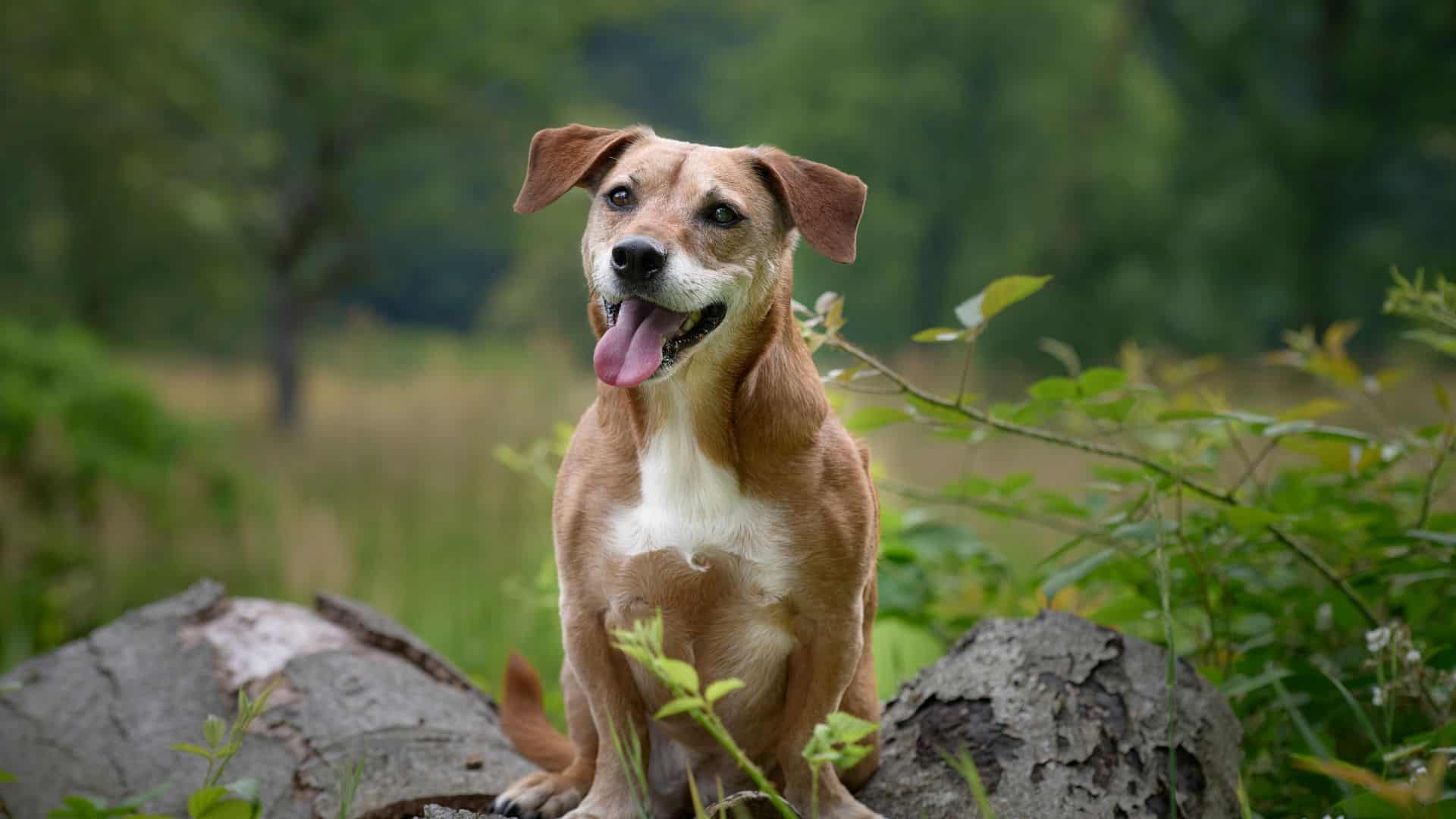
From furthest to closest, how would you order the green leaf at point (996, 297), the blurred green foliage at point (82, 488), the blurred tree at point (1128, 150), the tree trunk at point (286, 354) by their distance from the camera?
the tree trunk at point (286, 354), the blurred tree at point (1128, 150), the blurred green foliage at point (82, 488), the green leaf at point (996, 297)

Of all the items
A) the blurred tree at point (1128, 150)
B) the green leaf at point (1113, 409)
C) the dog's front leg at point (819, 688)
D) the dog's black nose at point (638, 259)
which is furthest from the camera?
the blurred tree at point (1128, 150)

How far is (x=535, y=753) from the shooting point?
107 inches

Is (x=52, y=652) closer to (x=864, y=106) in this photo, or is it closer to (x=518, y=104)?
(x=518, y=104)

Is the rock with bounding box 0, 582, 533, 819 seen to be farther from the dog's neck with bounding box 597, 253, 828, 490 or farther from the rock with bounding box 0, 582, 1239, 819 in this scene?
the dog's neck with bounding box 597, 253, 828, 490

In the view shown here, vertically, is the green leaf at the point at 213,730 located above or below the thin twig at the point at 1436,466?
below

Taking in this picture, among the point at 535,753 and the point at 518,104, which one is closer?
the point at 535,753

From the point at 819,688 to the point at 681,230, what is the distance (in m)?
0.86

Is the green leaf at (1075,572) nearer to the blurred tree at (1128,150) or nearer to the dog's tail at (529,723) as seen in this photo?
the dog's tail at (529,723)

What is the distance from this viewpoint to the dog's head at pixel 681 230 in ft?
6.35

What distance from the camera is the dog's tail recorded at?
271cm

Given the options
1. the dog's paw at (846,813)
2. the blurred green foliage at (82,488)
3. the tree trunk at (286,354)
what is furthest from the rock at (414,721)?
the tree trunk at (286,354)

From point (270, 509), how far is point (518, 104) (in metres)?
7.62

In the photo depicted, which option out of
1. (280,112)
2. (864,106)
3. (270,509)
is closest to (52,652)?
(270,509)

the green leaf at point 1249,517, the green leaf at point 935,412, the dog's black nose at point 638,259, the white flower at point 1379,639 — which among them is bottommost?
the white flower at point 1379,639
